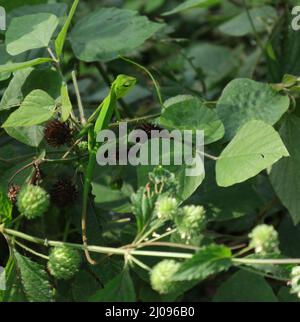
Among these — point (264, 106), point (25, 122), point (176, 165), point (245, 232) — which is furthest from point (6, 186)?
point (245, 232)

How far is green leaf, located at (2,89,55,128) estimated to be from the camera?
0.82 meters

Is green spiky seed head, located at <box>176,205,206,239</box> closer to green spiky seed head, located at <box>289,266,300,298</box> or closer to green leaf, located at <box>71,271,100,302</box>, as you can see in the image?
green spiky seed head, located at <box>289,266,300,298</box>

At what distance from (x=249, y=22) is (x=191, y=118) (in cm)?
63

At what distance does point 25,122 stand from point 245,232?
527mm

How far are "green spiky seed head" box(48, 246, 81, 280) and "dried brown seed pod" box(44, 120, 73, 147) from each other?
146mm

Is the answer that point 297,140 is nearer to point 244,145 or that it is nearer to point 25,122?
point 244,145

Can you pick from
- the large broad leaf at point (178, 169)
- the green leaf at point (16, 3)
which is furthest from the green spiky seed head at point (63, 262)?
the green leaf at point (16, 3)

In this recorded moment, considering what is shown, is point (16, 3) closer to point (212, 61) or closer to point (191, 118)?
point (191, 118)

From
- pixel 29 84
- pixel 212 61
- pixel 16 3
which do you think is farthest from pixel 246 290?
pixel 212 61

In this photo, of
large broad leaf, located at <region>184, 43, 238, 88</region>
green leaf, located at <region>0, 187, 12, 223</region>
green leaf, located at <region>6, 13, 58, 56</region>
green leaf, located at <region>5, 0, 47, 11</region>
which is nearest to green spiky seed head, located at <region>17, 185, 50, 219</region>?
green leaf, located at <region>0, 187, 12, 223</region>

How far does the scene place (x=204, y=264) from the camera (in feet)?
2.20

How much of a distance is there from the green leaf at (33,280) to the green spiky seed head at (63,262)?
4cm

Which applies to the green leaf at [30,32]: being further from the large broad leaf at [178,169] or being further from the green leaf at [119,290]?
the green leaf at [119,290]
